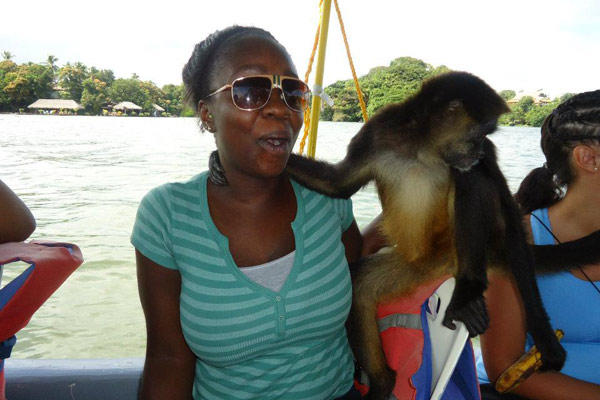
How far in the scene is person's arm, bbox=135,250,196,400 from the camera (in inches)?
53.9

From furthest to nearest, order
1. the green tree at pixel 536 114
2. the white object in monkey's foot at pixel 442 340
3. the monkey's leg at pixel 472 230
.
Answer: the green tree at pixel 536 114, the monkey's leg at pixel 472 230, the white object in monkey's foot at pixel 442 340

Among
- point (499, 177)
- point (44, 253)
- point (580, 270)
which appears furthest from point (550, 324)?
point (44, 253)

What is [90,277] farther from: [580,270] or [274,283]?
[580,270]

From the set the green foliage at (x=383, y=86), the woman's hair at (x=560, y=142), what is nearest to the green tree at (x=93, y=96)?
the green foliage at (x=383, y=86)

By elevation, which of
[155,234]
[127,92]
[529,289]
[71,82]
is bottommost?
[529,289]

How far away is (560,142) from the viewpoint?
1.96m

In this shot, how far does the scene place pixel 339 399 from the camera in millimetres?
1535

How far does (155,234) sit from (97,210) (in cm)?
739

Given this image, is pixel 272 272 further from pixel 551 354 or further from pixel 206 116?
pixel 551 354

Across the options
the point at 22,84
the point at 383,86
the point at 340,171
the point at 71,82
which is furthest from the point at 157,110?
the point at 340,171

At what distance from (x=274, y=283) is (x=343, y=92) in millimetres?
3854

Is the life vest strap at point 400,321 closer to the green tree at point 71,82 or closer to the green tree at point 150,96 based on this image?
the green tree at point 150,96

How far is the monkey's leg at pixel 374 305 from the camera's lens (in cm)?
191

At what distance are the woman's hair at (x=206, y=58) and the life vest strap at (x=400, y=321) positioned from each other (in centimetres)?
101
